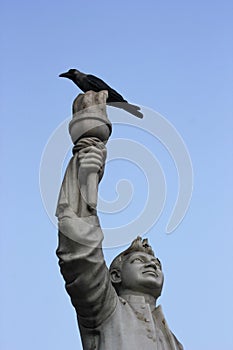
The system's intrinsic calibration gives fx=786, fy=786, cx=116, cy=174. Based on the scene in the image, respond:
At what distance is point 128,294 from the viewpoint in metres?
8.84

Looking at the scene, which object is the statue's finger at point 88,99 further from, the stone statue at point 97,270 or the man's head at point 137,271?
the man's head at point 137,271

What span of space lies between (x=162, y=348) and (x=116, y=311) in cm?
64

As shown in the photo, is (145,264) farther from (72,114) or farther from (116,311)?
(72,114)

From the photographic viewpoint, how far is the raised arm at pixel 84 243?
26.1 ft

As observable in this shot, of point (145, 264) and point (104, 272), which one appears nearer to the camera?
point (104, 272)

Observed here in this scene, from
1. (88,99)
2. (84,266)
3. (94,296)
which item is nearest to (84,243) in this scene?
(84,266)

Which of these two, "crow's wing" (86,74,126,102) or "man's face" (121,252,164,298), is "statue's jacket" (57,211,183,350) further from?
"crow's wing" (86,74,126,102)

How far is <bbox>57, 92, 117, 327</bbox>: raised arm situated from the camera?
26.1 ft

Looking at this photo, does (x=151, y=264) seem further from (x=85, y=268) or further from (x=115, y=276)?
(x=85, y=268)

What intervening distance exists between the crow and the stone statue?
12.3 inches

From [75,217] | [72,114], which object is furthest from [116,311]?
[72,114]

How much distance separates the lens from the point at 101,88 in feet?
30.7

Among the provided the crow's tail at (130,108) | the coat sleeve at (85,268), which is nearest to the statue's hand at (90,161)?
the coat sleeve at (85,268)

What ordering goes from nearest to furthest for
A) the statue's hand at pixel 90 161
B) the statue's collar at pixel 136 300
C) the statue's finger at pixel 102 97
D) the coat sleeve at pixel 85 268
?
the coat sleeve at pixel 85 268, the statue's hand at pixel 90 161, the statue's collar at pixel 136 300, the statue's finger at pixel 102 97
